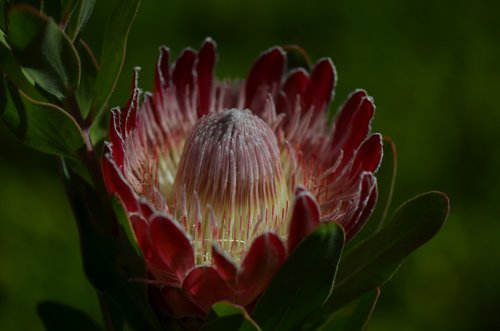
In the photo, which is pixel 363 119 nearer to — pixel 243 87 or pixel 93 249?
pixel 243 87

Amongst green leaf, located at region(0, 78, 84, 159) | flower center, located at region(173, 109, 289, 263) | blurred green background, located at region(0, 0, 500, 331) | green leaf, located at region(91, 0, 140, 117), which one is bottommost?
blurred green background, located at region(0, 0, 500, 331)

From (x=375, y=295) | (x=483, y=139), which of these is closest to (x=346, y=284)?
(x=375, y=295)

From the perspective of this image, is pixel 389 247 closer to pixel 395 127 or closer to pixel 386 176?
pixel 386 176

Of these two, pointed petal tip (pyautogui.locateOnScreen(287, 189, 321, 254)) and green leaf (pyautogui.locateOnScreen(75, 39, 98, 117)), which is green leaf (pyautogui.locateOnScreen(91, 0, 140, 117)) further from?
pointed petal tip (pyautogui.locateOnScreen(287, 189, 321, 254))

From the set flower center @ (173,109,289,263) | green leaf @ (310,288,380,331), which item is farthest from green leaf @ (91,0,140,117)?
green leaf @ (310,288,380,331)

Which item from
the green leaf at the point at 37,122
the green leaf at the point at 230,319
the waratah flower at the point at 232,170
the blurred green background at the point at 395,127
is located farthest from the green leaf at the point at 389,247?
the blurred green background at the point at 395,127

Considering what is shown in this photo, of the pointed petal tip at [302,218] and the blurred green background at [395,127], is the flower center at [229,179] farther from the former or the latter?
the blurred green background at [395,127]
